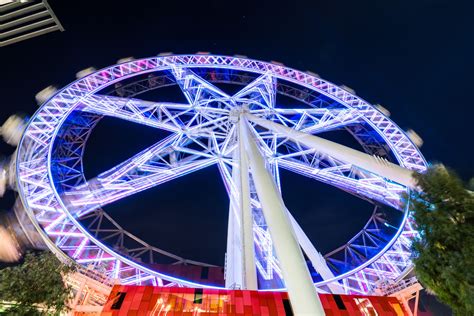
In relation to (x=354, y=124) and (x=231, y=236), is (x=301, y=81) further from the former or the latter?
(x=231, y=236)

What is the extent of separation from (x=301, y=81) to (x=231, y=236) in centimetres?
1582

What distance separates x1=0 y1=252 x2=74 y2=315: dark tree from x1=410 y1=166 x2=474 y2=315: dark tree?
36.4ft

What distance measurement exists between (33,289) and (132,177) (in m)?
10.6

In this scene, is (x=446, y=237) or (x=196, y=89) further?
(x=196, y=89)

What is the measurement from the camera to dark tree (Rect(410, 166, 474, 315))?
6.18 metres

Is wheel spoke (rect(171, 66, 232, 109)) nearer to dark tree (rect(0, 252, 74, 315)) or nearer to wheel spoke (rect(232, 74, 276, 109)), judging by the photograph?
wheel spoke (rect(232, 74, 276, 109))

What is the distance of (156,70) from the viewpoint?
79.4ft

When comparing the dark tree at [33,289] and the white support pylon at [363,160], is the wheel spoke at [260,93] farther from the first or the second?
the dark tree at [33,289]

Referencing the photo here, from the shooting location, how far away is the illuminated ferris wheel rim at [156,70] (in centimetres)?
1580

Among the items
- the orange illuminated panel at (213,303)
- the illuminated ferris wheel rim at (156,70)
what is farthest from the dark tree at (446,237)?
the illuminated ferris wheel rim at (156,70)

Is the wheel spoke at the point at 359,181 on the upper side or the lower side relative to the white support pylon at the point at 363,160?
upper

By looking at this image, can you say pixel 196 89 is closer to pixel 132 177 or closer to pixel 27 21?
pixel 132 177

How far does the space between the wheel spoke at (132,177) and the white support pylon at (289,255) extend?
11.6 m

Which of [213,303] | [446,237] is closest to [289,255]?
[446,237]
